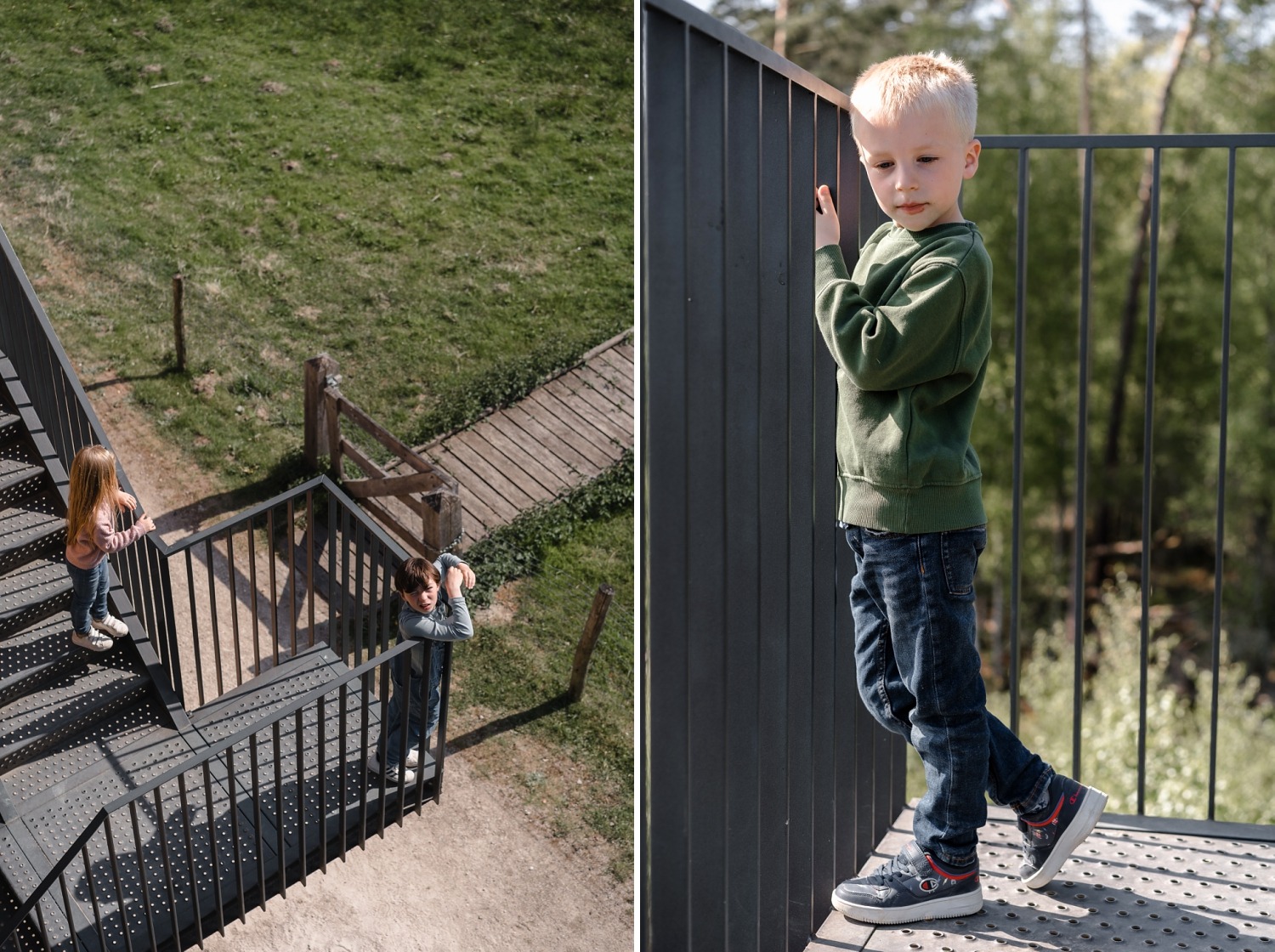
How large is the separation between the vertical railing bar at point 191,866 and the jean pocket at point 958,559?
1.18 metres

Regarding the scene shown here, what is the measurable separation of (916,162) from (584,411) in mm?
1117

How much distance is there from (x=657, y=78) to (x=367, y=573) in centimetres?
125

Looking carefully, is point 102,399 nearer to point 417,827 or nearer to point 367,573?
point 367,573

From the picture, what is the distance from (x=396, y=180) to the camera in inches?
90.7

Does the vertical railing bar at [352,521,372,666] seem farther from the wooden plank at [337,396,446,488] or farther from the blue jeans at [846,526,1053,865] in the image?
the blue jeans at [846,526,1053,865]

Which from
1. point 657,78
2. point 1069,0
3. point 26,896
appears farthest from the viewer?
point 1069,0

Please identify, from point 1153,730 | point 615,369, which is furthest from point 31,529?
point 1153,730

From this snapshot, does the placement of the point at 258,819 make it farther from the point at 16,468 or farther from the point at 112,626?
the point at 16,468

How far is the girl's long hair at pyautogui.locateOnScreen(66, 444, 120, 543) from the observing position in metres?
1.89

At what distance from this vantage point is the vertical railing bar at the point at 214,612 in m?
1.99

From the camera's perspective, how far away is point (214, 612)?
2018 millimetres

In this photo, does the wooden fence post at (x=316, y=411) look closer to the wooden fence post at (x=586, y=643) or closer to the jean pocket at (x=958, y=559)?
the wooden fence post at (x=586, y=643)

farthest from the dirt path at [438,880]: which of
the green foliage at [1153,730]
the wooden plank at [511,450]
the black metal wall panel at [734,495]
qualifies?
the green foliage at [1153,730]

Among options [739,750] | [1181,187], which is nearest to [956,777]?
[739,750]
